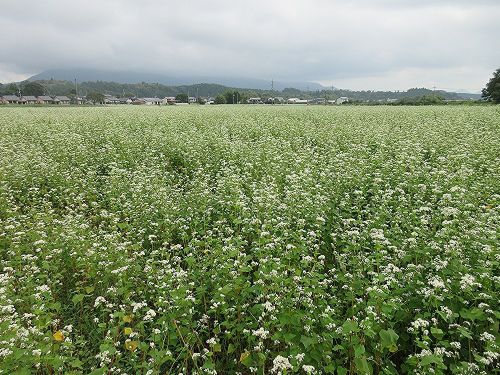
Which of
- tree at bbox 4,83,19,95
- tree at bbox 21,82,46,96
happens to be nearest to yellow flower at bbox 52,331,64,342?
tree at bbox 4,83,19,95

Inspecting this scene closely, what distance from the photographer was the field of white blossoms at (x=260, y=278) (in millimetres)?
3545

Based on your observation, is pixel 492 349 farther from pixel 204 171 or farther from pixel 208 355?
pixel 204 171

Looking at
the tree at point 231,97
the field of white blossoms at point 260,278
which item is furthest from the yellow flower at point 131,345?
the tree at point 231,97

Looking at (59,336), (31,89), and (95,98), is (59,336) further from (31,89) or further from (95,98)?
(31,89)

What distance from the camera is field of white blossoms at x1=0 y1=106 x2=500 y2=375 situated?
354cm

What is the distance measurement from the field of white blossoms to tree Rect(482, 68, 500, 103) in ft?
200

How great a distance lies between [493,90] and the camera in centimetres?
6041

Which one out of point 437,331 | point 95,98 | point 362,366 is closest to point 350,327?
point 362,366

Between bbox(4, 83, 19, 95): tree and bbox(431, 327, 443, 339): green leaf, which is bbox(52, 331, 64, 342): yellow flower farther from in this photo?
bbox(4, 83, 19, 95): tree

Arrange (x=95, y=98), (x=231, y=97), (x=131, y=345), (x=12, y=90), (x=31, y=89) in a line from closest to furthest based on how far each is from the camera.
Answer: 1. (x=131, y=345)
2. (x=231, y=97)
3. (x=95, y=98)
4. (x=12, y=90)
5. (x=31, y=89)

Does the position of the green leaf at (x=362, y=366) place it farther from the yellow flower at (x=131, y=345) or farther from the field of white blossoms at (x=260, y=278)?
the yellow flower at (x=131, y=345)

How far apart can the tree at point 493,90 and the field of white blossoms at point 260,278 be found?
60819 millimetres

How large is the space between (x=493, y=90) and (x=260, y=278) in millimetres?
72430

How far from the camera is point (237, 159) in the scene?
12039mm
